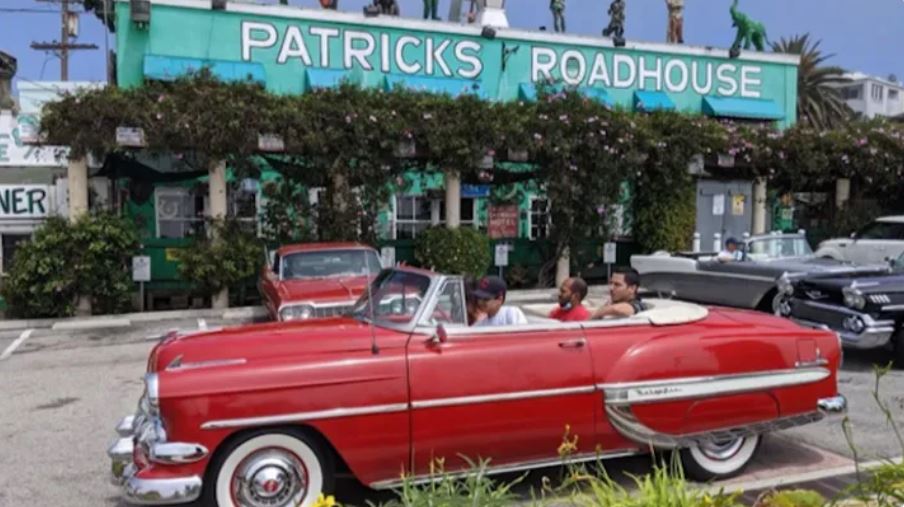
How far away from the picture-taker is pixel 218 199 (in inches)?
549

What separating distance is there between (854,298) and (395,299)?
233 inches

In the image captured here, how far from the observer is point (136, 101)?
12898 millimetres

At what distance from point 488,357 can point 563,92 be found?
39.1 ft

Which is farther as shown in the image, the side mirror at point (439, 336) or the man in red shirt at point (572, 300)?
the man in red shirt at point (572, 300)

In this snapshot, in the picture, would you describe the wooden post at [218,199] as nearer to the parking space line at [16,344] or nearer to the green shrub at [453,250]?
the parking space line at [16,344]

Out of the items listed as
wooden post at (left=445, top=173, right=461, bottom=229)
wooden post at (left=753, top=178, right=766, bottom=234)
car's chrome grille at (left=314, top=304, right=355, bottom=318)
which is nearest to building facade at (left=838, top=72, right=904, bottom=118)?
wooden post at (left=753, top=178, right=766, bottom=234)

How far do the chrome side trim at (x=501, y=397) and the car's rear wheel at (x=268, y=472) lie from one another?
670 millimetres

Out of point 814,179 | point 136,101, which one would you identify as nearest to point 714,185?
point 814,179

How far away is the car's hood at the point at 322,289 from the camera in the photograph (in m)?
8.92

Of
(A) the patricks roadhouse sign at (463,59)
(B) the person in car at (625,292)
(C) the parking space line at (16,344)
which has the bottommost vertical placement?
(C) the parking space line at (16,344)

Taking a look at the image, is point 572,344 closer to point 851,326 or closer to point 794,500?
point 794,500

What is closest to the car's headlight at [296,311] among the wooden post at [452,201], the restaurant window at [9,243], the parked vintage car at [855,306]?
the parked vintage car at [855,306]

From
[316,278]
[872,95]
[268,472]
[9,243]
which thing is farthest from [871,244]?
[872,95]

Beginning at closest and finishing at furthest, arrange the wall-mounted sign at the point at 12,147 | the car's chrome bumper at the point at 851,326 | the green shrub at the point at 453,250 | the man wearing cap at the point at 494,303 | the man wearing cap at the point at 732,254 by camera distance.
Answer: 1. the man wearing cap at the point at 494,303
2. the car's chrome bumper at the point at 851,326
3. the man wearing cap at the point at 732,254
4. the green shrub at the point at 453,250
5. the wall-mounted sign at the point at 12,147
